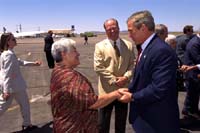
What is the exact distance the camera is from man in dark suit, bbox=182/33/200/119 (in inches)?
283

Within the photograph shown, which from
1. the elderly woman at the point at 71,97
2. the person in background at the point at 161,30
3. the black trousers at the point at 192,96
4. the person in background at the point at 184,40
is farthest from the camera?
the person in background at the point at 184,40

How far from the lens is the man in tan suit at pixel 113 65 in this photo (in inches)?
221

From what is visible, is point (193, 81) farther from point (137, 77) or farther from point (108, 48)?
point (137, 77)

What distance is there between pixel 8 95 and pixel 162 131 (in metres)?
3.89

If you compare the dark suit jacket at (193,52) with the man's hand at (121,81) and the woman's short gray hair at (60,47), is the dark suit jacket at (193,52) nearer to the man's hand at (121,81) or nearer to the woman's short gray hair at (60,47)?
the man's hand at (121,81)

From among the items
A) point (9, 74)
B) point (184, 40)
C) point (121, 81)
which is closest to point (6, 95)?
point (9, 74)

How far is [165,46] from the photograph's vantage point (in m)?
3.75

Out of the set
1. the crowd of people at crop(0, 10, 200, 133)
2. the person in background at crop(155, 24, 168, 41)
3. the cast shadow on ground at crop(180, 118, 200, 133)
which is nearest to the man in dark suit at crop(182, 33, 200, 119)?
the cast shadow on ground at crop(180, 118, 200, 133)

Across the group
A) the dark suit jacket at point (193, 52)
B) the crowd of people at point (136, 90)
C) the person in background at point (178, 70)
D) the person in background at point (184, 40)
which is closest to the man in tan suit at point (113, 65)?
the person in background at point (178, 70)

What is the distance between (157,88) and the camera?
3.61 meters

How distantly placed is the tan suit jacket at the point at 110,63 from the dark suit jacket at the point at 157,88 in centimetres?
169

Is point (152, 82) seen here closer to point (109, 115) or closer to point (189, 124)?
point (109, 115)

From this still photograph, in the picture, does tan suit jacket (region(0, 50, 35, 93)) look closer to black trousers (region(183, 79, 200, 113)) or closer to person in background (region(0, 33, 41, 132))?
person in background (region(0, 33, 41, 132))

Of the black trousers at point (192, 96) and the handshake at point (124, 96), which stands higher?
the handshake at point (124, 96)
